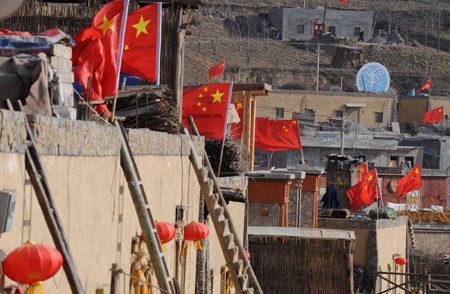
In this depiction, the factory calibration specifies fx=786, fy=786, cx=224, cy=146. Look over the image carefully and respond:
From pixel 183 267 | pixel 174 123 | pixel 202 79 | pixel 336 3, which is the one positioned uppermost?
pixel 336 3

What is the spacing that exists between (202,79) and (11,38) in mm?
58473

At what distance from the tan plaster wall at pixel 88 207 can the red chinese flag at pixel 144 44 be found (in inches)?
67.6

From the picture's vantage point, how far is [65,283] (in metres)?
5.88

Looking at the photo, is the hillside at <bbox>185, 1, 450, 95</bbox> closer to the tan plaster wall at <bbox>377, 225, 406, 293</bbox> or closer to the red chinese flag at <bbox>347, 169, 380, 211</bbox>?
the red chinese flag at <bbox>347, 169, 380, 211</bbox>

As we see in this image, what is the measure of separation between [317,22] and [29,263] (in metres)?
89.0

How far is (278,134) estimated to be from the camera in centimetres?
2184

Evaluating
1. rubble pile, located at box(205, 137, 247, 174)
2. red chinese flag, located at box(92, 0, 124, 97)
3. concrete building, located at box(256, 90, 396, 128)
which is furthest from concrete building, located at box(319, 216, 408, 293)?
concrete building, located at box(256, 90, 396, 128)

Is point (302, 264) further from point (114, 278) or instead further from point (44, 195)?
point (44, 195)

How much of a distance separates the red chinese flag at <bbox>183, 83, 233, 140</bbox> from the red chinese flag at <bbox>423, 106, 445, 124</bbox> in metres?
47.0

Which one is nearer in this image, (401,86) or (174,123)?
(174,123)

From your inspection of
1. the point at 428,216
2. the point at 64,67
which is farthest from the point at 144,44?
the point at 428,216

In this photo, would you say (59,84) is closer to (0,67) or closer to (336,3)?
(0,67)

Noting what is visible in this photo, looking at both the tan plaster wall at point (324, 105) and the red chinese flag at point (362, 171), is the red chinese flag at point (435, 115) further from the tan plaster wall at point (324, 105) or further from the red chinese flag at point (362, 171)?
the red chinese flag at point (362, 171)

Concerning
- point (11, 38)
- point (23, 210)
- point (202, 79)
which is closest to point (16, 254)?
point (23, 210)
